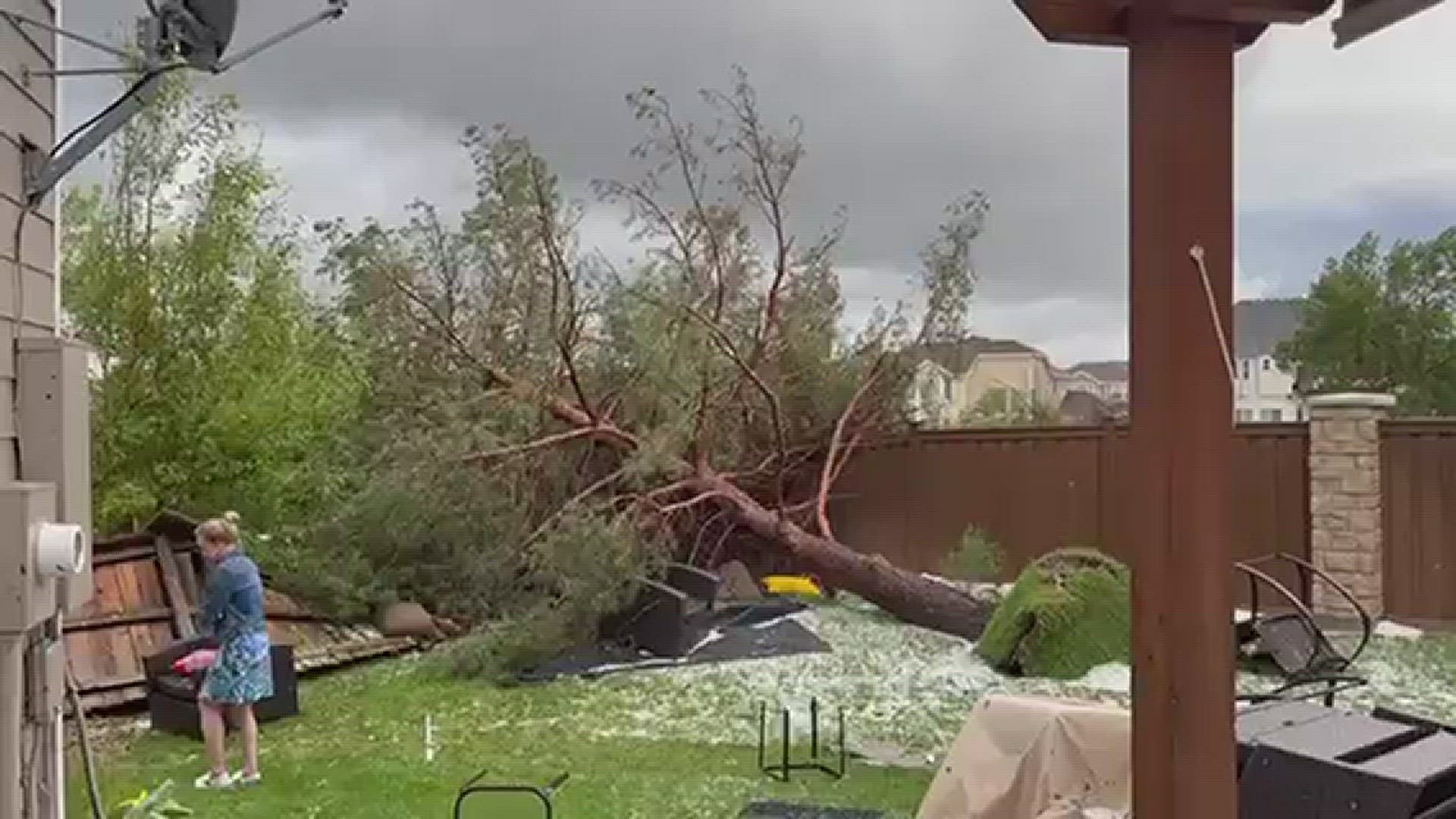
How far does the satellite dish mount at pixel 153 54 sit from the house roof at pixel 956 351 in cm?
688

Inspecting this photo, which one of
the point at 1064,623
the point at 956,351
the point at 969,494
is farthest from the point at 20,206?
the point at 969,494

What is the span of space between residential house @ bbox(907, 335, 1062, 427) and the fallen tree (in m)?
1.10

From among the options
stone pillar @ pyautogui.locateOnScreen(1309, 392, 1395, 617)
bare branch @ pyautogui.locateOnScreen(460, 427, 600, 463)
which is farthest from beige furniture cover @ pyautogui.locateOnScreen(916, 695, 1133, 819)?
stone pillar @ pyautogui.locateOnScreen(1309, 392, 1395, 617)

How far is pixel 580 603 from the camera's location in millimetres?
7059

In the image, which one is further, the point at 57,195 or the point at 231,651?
the point at 231,651

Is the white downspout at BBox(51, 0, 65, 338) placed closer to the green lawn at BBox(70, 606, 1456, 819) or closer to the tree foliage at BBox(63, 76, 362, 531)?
the green lawn at BBox(70, 606, 1456, 819)

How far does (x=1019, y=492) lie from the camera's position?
945cm

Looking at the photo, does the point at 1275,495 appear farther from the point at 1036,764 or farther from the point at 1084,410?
the point at 1036,764

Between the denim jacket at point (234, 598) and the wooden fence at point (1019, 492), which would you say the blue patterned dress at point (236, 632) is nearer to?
the denim jacket at point (234, 598)

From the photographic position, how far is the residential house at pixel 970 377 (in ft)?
31.4

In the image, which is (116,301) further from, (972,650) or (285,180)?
(972,650)

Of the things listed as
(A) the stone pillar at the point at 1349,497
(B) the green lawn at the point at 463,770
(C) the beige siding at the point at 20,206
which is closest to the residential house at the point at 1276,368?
(A) the stone pillar at the point at 1349,497

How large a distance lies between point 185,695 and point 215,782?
98 centimetres

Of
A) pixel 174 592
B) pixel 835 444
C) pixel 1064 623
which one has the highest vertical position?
pixel 835 444
